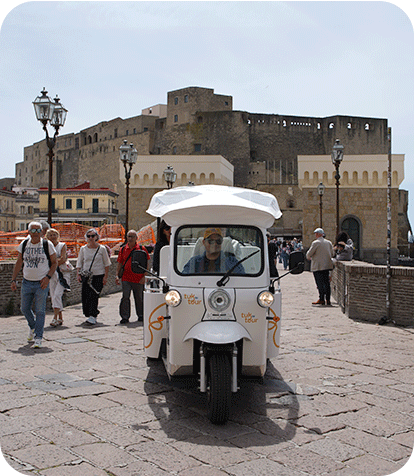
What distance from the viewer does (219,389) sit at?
3.94 metres

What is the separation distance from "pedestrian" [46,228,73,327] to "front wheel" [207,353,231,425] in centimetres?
463

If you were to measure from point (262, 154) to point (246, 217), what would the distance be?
59140 mm

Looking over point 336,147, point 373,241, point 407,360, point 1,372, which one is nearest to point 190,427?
point 1,372

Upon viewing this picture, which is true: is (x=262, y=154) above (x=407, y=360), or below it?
above

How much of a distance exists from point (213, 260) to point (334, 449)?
175 cm

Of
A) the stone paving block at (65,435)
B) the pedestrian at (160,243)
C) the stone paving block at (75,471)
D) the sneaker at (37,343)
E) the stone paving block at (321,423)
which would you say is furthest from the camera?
the sneaker at (37,343)

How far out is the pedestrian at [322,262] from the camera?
11.0 metres

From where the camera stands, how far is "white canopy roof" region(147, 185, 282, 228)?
4504mm

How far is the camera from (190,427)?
3959 mm

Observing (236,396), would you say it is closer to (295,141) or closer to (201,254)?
(201,254)

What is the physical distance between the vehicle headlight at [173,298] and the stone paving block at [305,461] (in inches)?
54.3

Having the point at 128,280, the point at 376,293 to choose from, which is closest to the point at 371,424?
the point at 376,293

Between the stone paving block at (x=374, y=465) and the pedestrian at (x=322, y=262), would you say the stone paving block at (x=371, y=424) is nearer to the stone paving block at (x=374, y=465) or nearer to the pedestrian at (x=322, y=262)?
the stone paving block at (x=374, y=465)

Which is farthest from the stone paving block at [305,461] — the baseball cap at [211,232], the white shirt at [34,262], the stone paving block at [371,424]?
the white shirt at [34,262]
